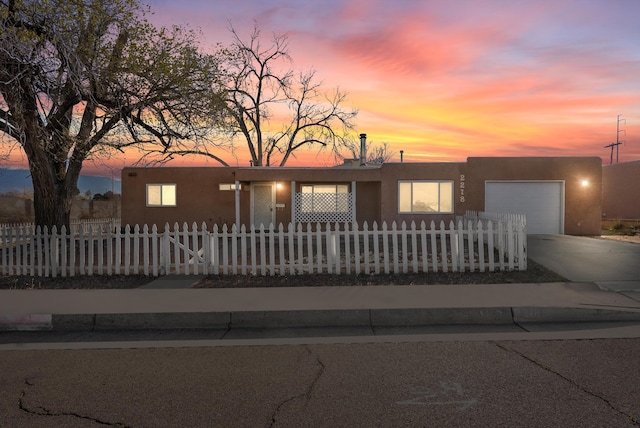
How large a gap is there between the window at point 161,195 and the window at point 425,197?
34.7 feet

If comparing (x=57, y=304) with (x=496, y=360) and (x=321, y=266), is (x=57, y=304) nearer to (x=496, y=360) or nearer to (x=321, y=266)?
(x=321, y=266)

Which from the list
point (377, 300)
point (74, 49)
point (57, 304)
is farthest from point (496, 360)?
point (74, 49)

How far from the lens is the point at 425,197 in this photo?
20.5 meters

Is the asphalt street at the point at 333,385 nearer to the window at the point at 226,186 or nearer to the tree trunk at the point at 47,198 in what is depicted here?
the tree trunk at the point at 47,198

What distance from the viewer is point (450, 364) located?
187 inches

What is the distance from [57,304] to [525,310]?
6.49 meters

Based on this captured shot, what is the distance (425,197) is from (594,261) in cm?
988

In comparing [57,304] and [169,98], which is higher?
[169,98]

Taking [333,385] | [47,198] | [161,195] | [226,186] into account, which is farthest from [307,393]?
[161,195]

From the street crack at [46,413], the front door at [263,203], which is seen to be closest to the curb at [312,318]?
the street crack at [46,413]

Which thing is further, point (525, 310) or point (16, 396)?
point (525, 310)

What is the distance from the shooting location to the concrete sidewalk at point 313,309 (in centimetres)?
647

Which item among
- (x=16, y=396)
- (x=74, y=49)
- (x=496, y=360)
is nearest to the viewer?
(x=16, y=396)

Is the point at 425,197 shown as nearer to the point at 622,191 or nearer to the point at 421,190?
the point at 421,190
